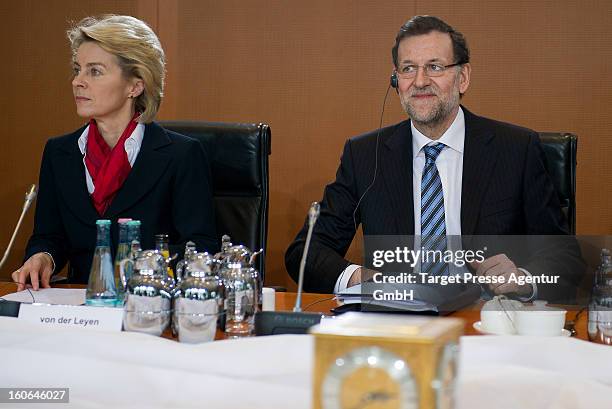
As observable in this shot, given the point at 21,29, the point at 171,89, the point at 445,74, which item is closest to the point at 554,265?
the point at 445,74

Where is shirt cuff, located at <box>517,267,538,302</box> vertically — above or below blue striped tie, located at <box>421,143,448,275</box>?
below

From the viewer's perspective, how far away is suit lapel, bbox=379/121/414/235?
7.86 feet

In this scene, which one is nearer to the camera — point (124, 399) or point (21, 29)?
point (124, 399)

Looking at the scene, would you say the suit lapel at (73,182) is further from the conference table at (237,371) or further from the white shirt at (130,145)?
the conference table at (237,371)

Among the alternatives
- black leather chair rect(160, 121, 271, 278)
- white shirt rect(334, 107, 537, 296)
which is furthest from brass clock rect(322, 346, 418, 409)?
black leather chair rect(160, 121, 271, 278)

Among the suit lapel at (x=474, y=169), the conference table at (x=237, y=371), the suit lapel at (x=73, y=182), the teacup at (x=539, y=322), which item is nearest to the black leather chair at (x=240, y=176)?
the suit lapel at (x=73, y=182)

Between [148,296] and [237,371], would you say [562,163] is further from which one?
[237,371]

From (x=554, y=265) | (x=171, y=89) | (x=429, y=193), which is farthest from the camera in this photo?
(x=171, y=89)

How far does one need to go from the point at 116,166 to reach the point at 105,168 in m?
0.04

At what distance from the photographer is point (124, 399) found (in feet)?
3.36

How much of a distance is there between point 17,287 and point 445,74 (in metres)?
1.37

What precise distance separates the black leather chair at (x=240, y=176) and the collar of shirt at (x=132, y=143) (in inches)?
7.3

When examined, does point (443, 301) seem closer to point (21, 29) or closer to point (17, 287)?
point (17, 287)

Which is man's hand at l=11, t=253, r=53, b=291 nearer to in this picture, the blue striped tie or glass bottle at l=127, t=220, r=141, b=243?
glass bottle at l=127, t=220, r=141, b=243
